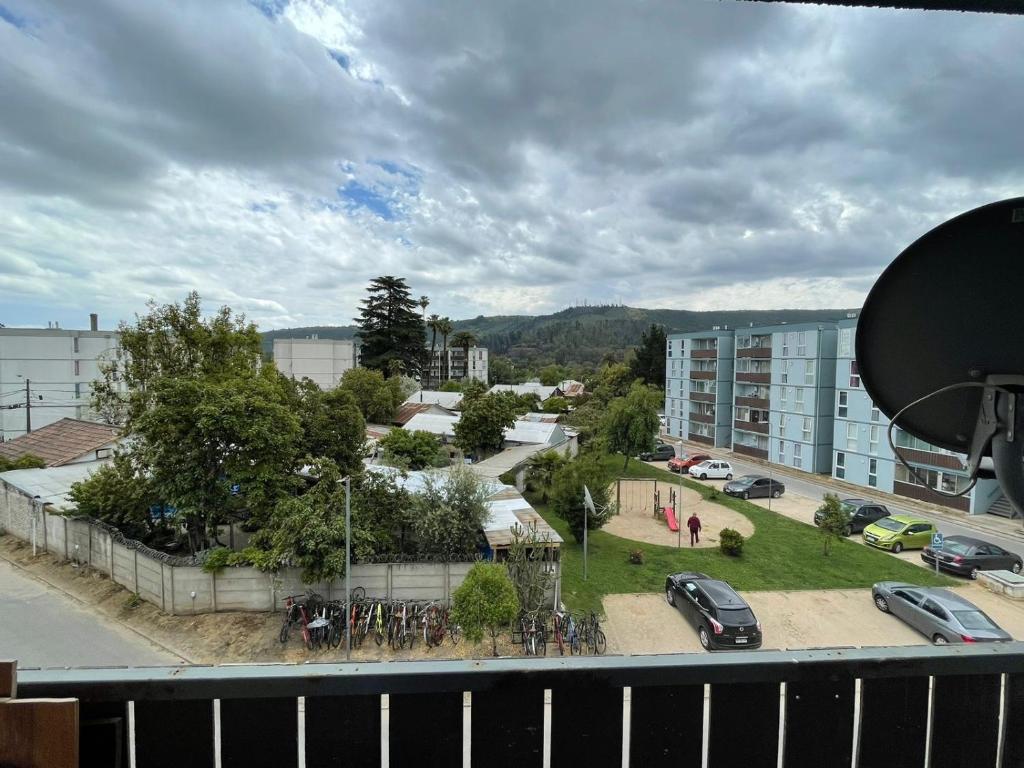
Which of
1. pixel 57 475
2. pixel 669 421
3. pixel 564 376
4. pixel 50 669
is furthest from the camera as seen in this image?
pixel 564 376

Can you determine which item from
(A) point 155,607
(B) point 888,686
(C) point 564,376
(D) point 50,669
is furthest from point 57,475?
(C) point 564,376

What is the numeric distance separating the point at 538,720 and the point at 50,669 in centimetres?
106

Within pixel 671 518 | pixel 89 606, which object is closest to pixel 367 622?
pixel 89 606

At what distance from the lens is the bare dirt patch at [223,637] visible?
793 centimetres

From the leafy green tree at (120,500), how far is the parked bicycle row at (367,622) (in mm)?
4238

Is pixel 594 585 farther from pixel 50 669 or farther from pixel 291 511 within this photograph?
pixel 50 669

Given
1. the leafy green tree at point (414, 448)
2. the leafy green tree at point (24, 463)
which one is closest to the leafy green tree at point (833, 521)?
the leafy green tree at point (414, 448)

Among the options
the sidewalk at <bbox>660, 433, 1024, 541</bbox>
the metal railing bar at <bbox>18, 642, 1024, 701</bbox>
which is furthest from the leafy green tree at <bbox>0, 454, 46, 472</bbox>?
the sidewalk at <bbox>660, 433, 1024, 541</bbox>

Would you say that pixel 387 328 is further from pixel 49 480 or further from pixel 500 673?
pixel 500 673

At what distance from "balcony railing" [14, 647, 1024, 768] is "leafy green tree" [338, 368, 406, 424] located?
100 ft

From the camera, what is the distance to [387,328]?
43750 mm

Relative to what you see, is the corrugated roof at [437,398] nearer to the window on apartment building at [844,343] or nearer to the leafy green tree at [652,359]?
the leafy green tree at [652,359]

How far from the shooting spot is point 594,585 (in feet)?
35.5

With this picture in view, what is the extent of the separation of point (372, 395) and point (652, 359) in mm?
22219
